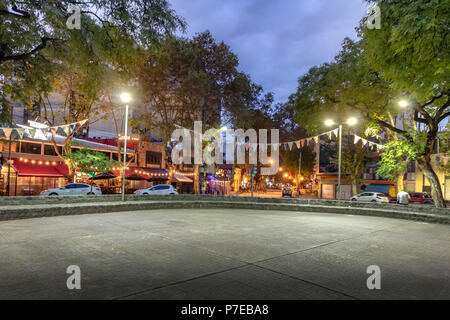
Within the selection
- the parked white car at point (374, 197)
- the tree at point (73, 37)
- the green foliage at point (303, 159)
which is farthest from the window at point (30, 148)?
the green foliage at point (303, 159)

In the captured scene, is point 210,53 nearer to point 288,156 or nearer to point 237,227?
point 237,227

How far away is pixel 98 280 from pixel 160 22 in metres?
8.36

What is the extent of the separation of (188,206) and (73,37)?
999 centimetres

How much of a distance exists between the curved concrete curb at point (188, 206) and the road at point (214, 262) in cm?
158

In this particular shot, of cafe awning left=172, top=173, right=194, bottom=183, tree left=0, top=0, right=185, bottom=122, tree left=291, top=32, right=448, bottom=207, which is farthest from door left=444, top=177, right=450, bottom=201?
tree left=0, top=0, right=185, bottom=122

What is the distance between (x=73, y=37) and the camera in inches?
344

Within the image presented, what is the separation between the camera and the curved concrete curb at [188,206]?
10703 millimetres

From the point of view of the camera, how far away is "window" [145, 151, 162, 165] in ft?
120

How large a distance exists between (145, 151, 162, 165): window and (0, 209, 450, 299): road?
27678 millimetres

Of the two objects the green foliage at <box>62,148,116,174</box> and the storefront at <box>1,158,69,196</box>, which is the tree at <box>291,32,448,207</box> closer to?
the green foliage at <box>62,148,116,174</box>

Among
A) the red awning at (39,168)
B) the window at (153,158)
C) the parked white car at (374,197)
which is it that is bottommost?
the parked white car at (374,197)

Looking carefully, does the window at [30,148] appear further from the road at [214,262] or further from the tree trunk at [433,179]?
the tree trunk at [433,179]
